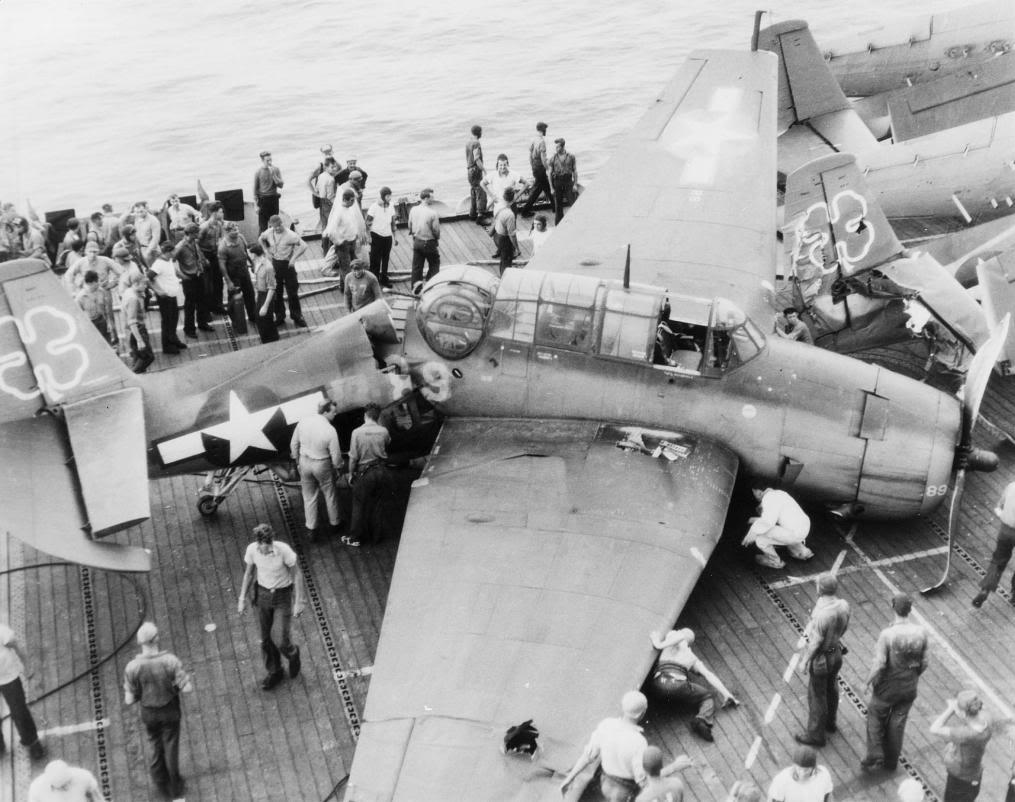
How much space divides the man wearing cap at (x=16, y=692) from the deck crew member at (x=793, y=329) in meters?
8.12

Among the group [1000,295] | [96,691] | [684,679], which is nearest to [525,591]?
[684,679]

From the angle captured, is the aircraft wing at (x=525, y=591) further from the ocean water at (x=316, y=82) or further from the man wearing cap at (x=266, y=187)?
the ocean water at (x=316, y=82)

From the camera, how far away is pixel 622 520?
10.4 meters

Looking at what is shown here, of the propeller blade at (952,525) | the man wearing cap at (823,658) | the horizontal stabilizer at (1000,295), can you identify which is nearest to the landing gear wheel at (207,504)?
the man wearing cap at (823,658)

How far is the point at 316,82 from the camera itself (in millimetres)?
38125

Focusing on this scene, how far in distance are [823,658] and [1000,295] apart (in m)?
6.17

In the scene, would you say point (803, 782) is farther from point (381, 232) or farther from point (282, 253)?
point (381, 232)

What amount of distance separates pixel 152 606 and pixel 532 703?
13.5ft

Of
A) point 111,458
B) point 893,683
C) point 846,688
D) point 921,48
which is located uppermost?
point 921,48

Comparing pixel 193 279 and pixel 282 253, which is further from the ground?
pixel 282 253

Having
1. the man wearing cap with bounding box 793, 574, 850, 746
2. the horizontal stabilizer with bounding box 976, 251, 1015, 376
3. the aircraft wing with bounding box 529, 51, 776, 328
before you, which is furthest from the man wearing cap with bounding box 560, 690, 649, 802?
the horizontal stabilizer with bounding box 976, 251, 1015, 376

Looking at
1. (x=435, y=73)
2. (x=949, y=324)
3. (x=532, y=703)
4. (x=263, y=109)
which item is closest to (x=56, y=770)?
(x=532, y=703)

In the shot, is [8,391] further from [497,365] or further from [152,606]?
[497,365]

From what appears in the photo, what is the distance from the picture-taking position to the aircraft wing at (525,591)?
27.1 ft
